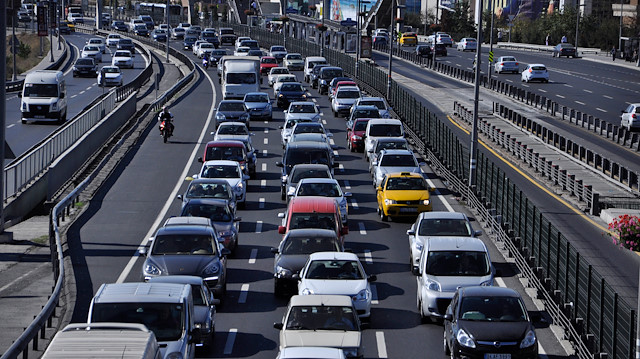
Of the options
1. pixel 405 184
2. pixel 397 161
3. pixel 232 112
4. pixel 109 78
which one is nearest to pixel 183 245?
pixel 405 184

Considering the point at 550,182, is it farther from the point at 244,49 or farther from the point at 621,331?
the point at 244,49

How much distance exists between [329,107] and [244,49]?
36.6m

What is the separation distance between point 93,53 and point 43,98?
4830 cm

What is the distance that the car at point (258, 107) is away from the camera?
61531mm

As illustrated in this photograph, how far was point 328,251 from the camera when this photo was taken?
2617 cm

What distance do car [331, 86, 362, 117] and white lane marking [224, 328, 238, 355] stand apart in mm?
41951

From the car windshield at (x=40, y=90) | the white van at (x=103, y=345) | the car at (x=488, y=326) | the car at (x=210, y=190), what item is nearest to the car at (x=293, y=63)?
the car windshield at (x=40, y=90)

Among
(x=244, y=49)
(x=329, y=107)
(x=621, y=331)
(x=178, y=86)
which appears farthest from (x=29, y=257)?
(x=244, y=49)

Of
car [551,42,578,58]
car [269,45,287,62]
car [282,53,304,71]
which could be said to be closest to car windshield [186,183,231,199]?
car [282,53,304,71]

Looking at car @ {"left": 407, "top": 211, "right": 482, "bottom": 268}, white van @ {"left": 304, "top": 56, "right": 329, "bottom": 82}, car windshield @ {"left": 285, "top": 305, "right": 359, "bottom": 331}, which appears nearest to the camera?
car windshield @ {"left": 285, "top": 305, "right": 359, "bottom": 331}

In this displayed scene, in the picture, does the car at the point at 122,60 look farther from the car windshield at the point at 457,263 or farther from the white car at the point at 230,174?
the car windshield at the point at 457,263

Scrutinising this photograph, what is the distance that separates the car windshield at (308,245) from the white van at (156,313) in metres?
7.80

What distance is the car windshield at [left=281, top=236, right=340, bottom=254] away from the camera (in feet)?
86.1

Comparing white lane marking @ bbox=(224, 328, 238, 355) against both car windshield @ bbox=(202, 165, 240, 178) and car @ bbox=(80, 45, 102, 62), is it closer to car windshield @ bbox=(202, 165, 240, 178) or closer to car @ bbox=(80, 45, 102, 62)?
car windshield @ bbox=(202, 165, 240, 178)
